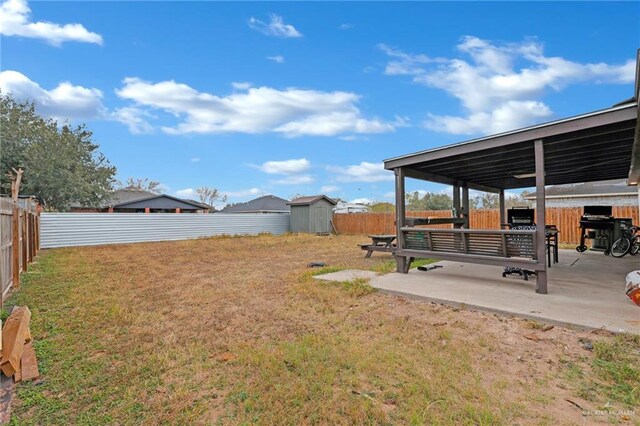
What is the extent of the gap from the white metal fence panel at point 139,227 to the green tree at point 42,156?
561cm

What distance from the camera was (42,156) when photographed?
16000 mm

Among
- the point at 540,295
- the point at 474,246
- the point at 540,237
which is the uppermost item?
the point at 540,237

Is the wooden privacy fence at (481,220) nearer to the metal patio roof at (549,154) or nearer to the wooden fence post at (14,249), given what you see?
the metal patio roof at (549,154)

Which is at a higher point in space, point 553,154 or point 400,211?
point 553,154

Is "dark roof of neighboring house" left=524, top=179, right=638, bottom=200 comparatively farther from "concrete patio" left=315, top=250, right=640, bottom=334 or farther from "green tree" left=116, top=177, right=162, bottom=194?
"green tree" left=116, top=177, right=162, bottom=194

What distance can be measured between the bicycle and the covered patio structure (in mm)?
1449

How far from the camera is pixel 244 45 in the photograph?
10398 mm

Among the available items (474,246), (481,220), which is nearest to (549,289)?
(474,246)

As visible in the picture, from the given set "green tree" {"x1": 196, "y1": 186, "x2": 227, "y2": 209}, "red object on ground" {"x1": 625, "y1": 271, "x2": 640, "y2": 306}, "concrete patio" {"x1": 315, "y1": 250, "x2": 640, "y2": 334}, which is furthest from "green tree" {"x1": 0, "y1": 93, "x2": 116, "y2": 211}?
"green tree" {"x1": 196, "y1": 186, "x2": 227, "y2": 209}

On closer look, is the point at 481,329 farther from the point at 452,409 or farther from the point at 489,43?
the point at 489,43

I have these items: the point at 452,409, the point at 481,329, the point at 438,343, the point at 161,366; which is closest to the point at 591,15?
the point at 481,329

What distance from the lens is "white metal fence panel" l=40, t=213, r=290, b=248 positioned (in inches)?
480

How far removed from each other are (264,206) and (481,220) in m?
19.4

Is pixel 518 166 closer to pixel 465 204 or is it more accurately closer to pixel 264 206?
pixel 465 204
